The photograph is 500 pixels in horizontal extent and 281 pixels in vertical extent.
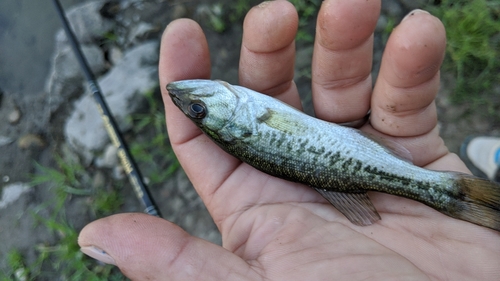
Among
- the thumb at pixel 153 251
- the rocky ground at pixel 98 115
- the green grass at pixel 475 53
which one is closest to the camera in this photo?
the thumb at pixel 153 251

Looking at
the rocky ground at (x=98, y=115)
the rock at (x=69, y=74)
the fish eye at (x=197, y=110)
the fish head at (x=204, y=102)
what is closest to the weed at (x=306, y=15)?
the rocky ground at (x=98, y=115)

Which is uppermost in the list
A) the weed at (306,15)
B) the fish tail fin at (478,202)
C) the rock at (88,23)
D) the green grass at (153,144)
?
the rock at (88,23)

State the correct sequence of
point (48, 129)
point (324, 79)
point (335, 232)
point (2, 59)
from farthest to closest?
1. point (2, 59)
2. point (48, 129)
3. point (324, 79)
4. point (335, 232)

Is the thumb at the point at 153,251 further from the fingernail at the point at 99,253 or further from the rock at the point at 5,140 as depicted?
the rock at the point at 5,140

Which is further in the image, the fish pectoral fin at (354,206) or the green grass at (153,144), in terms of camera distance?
the green grass at (153,144)

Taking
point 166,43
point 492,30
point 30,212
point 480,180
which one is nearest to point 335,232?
point 480,180

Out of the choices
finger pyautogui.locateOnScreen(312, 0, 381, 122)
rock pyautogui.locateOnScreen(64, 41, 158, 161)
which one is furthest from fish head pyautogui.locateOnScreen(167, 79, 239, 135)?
rock pyautogui.locateOnScreen(64, 41, 158, 161)

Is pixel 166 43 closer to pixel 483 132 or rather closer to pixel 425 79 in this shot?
pixel 425 79

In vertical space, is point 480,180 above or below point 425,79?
below
